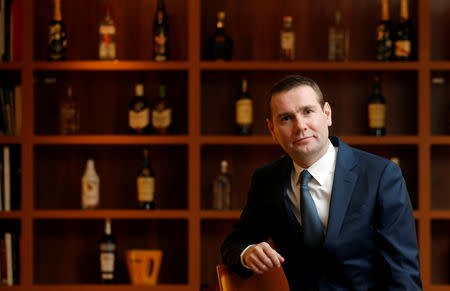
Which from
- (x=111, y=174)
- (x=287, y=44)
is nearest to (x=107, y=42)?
(x=111, y=174)

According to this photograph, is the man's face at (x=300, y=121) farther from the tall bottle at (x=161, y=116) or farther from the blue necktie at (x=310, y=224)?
the tall bottle at (x=161, y=116)

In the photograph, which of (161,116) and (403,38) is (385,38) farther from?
(161,116)

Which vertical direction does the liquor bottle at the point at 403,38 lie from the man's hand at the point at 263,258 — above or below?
above

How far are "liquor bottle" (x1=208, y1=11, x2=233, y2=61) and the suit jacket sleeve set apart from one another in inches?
65.2

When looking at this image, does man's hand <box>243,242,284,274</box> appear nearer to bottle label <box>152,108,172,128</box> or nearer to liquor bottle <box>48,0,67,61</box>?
bottle label <box>152,108,172,128</box>

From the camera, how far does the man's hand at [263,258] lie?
1.34 metres

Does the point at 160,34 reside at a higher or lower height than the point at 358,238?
higher

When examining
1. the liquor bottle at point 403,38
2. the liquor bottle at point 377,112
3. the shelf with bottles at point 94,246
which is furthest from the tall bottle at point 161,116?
the liquor bottle at point 403,38

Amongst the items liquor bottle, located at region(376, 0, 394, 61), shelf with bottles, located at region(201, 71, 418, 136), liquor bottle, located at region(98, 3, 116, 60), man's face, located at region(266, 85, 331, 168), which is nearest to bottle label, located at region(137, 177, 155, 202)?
shelf with bottles, located at region(201, 71, 418, 136)

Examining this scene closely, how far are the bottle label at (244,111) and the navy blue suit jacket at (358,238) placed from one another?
1474 mm

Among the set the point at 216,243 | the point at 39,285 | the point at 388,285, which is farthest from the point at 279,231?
the point at 39,285

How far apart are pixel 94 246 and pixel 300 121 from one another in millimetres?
1975

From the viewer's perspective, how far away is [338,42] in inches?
120

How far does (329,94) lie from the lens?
10.3 feet
